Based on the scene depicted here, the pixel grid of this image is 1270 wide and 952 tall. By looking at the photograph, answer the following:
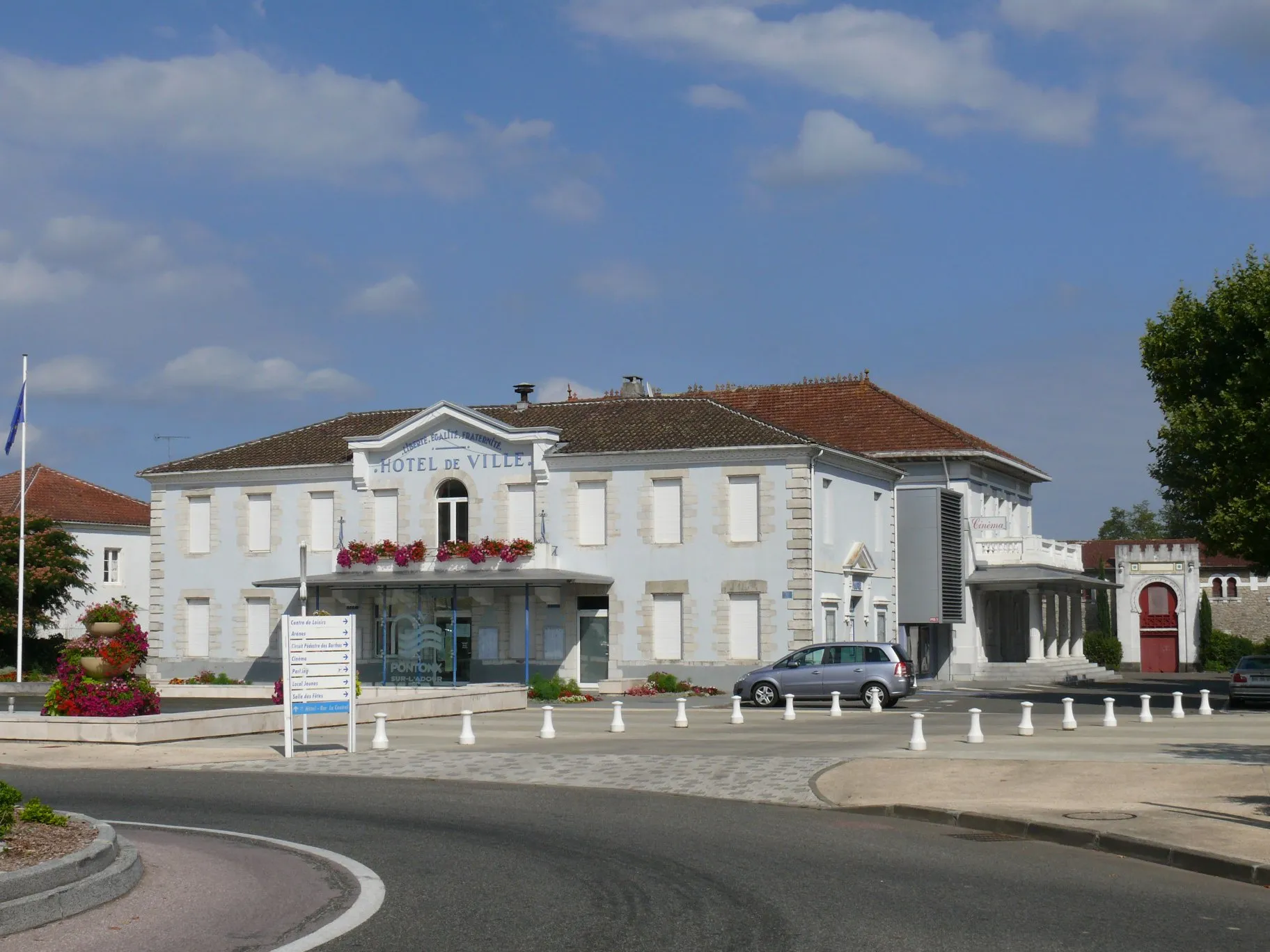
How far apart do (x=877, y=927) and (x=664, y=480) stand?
34763 millimetres

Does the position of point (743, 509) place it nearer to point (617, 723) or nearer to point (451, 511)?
point (451, 511)

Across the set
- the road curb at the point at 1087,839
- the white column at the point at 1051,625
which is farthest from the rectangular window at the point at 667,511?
the road curb at the point at 1087,839

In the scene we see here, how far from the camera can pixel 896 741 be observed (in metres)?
23.7

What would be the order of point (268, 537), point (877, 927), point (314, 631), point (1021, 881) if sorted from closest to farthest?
1. point (877, 927)
2. point (1021, 881)
3. point (314, 631)
4. point (268, 537)

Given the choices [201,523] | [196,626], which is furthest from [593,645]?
[201,523]

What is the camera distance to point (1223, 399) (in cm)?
3556

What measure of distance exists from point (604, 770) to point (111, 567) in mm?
47996

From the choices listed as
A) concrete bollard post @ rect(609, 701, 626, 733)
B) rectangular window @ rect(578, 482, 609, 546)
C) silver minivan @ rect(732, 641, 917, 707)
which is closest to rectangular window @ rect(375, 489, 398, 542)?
rectangular window @ rect(578, 482, 609, 546)

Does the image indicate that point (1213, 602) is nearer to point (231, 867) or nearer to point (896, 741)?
point (896, 741)

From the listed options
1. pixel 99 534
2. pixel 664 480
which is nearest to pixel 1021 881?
pixel 664 480

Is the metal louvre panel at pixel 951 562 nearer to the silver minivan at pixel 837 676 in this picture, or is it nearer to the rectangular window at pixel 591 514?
the rectangular window at pixel 591 514

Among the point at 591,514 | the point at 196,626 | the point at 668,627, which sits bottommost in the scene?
the point at 668,627

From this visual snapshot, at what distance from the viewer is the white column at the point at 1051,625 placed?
59.3 metres

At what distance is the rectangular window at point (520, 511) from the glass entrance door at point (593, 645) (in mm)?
2852
